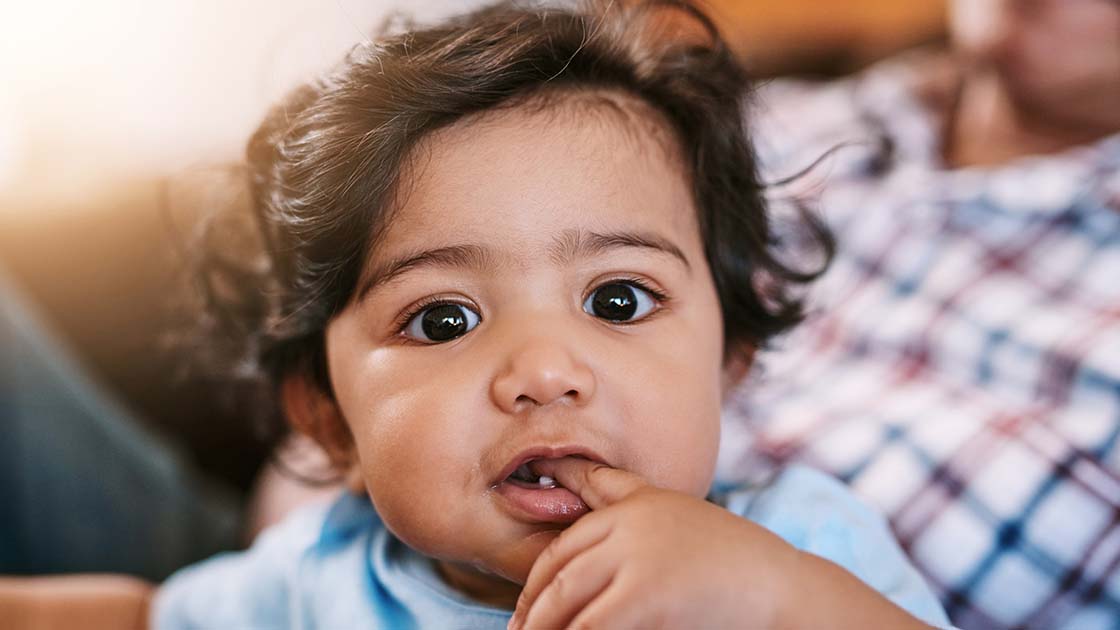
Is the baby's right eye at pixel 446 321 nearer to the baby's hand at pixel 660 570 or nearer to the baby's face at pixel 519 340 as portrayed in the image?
the baby's face at pixel 519 340

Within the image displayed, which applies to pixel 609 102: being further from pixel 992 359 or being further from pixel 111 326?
pixel 111 326

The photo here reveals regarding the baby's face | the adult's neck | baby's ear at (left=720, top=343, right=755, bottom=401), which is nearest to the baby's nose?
the baby's face

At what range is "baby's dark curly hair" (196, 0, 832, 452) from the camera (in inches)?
26.8

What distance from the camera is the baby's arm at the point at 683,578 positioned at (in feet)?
1.63

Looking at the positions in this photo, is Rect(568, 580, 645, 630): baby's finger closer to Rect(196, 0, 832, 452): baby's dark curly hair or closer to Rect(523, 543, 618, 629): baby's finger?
Rect(523, 543, 618, 629): baby's finger

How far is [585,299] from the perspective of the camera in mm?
657

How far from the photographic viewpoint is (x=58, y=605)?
0.92 meters

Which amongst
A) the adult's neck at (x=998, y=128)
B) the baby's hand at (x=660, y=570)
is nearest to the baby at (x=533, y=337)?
the baby's hand at (x=660, y=570)

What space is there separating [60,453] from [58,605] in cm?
23

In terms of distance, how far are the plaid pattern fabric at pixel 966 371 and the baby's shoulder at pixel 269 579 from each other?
0.47 meters

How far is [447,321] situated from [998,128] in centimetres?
104

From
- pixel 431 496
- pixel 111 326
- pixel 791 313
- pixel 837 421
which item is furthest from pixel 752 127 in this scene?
pixel 111 326

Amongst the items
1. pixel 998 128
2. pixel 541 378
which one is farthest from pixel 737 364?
pixel 998 128

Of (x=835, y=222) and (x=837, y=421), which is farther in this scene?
(x=835, y=222)
